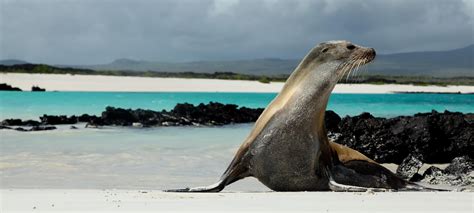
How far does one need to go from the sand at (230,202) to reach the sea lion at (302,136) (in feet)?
2.50

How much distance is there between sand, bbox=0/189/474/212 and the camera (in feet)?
20.3

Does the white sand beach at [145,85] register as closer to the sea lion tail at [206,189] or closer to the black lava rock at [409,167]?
the black lava rock at [409,167]

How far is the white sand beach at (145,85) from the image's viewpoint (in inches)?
2549

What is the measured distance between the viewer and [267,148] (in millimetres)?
8156

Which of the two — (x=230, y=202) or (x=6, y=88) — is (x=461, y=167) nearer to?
(x=230, y=202)

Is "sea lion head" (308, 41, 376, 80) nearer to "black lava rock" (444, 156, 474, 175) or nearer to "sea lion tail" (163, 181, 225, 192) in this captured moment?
"sea lion tail" (163, 181, 225, 192)

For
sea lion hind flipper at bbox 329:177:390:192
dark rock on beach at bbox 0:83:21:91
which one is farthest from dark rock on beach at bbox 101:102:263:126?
dark rock on beach at bbox 0:83:21:91

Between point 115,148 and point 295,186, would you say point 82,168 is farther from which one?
point 295,186

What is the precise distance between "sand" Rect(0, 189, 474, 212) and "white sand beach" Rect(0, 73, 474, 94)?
2219 inches

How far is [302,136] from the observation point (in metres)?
8.09

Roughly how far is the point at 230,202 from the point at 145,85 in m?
65.7

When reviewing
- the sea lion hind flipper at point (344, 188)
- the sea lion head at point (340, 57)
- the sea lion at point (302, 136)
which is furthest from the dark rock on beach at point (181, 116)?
the sea lion hind flipper at point (344, 188)

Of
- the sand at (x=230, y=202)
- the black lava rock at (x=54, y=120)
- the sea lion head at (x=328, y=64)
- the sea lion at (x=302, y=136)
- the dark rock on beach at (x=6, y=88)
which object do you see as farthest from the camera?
the dark rock on beach at (x=6, y=88)

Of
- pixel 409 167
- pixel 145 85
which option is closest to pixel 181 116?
pixel 409 167
